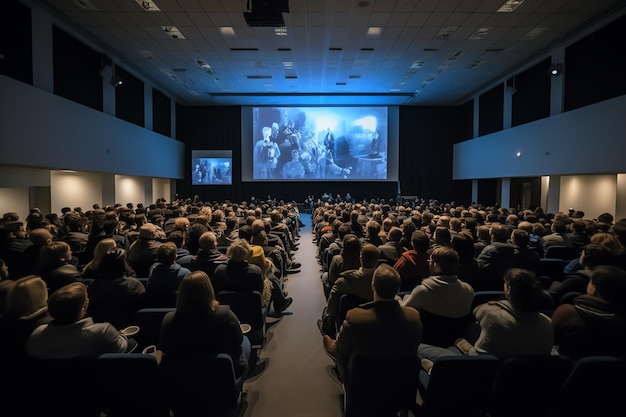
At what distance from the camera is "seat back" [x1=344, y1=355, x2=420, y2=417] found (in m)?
2.16

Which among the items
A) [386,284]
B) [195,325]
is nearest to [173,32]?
[195,325]

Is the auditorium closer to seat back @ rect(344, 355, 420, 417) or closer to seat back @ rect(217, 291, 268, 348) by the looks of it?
seat back @ rect(344, 355, 420, 417)

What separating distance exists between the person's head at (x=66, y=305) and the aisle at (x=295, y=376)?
1483 mm

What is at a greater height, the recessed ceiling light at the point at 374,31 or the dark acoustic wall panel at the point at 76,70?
the recessed ceiling light at the point at 374,31

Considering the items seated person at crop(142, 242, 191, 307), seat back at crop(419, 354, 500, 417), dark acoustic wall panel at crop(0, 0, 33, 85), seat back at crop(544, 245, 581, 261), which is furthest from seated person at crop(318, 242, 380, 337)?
dark acoustic wall panel at crop(0, 0, 33, 85)

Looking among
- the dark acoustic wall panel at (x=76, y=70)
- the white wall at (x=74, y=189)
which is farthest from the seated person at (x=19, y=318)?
the white wall at (x=74, y=189)

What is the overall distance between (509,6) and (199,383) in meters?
11.2

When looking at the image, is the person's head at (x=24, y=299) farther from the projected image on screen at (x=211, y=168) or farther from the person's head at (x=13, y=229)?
Answer: the projected image on screen at (x=211, y=168)

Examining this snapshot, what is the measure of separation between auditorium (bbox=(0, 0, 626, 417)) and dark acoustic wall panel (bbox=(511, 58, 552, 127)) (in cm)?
8

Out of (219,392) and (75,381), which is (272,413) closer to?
(219,392)

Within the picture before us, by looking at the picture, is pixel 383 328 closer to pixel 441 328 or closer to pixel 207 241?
pixel 441 328

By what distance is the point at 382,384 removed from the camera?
219cm

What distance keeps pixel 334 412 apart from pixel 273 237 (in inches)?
160

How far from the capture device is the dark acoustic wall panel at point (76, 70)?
10.7 m
